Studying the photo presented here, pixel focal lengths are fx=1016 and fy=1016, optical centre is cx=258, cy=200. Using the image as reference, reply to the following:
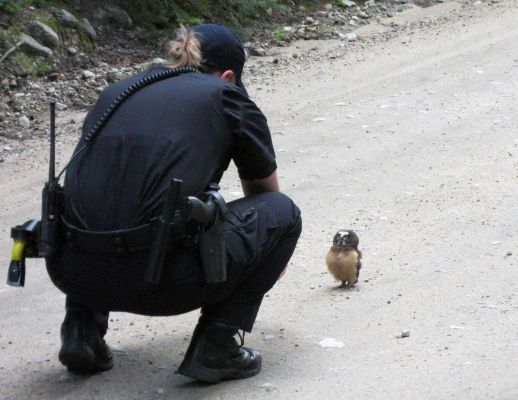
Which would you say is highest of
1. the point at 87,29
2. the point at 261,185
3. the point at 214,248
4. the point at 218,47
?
the point at 218,47

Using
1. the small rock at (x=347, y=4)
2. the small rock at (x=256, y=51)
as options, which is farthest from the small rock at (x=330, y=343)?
the small rock at (x=347, y=4)

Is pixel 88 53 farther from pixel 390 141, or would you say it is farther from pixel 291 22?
pixel 390 141

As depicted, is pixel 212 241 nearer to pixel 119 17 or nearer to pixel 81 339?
pixel 81 339

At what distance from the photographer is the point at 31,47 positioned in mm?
10641

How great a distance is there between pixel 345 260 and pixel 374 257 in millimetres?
691

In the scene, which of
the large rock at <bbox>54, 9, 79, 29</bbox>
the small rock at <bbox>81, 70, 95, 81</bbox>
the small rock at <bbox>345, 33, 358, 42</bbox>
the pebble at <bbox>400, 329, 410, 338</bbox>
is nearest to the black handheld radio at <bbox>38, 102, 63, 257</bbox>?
the pebble at <bbox>400, 329, 410, 338</bbox>

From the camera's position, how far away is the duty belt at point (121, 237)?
4.02 meters

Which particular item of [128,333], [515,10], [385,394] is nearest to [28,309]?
[128,333]

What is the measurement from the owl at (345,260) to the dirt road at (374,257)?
96 mm

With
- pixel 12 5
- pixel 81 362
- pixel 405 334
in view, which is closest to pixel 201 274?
pixel 81 362

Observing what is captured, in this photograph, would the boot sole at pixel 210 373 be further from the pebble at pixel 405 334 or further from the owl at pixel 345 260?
the owl at pixel 345 260

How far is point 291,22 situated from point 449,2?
2.21 meters

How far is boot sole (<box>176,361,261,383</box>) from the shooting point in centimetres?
436

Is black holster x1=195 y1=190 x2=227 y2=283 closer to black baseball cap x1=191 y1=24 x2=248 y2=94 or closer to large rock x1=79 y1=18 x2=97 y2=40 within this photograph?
black baseball cap x1=191 y1=24 x2=248 y2=94
